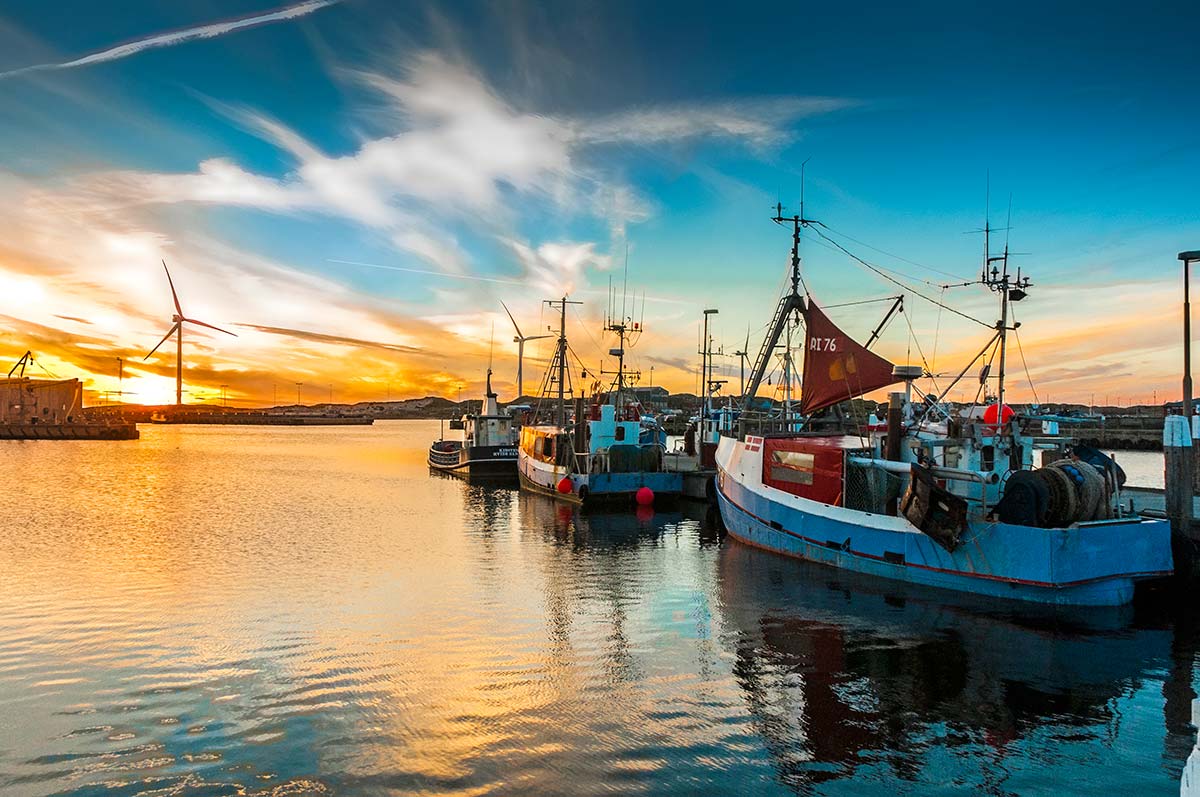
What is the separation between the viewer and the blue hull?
16703 mm

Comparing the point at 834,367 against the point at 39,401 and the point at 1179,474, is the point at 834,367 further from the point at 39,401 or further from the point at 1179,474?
the point at 39,401

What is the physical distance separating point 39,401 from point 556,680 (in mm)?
152830

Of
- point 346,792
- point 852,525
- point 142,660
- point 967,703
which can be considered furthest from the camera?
point 852,525

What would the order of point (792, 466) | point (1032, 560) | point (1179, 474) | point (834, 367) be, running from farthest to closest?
point (834, 367)
point (792, 466)
point (1179, 474)
point (1032, 560)

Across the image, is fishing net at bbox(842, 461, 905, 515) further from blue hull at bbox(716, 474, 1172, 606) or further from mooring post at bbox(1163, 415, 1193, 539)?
mooring post at bbox(1163, 415, 1193, 539)

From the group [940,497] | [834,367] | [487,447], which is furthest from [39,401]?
[940,497]

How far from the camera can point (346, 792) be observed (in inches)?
333

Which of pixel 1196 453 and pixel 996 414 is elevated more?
pixel 996 414

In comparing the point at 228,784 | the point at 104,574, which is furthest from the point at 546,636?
the point at 104,574

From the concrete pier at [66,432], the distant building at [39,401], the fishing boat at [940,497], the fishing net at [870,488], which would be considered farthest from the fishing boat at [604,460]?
the distant building at [39,401]

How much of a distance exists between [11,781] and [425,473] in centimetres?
5760

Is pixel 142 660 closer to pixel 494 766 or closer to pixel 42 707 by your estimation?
pixel 42 707

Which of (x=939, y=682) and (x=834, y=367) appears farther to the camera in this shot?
(x=834, y=367)

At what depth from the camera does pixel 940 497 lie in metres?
17.8
